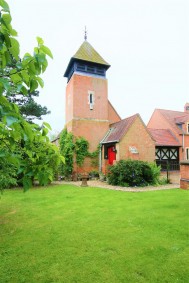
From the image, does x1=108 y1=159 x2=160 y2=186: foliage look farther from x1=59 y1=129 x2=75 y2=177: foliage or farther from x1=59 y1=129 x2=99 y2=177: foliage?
x1=59 y1=129 x2=75 y2=177: foliage

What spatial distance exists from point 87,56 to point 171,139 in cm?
1359

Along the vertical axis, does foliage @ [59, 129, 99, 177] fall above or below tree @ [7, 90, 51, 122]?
below

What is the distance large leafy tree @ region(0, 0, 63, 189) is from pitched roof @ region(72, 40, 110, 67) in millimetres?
19007

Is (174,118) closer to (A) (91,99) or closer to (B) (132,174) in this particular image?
(A) (91,99)

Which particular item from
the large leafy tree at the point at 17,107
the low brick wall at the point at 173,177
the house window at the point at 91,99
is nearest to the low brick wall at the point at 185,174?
the low brick wall at the point at 173,177

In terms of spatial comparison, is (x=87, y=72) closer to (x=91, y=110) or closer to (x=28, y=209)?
(x=91, y=110)

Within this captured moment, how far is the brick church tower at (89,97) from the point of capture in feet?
63.2

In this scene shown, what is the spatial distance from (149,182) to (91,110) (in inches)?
364

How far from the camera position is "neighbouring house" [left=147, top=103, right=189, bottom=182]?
859 inches

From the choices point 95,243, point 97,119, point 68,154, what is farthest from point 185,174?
point 97,119

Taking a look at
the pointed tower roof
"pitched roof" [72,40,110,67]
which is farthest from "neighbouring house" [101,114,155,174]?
"pitched roof" [72,40,110,67]

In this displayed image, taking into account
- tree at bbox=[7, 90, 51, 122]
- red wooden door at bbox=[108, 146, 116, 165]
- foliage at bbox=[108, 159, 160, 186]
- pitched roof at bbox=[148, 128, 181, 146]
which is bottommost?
foliage at bbox=[108, 159, 160, 186]

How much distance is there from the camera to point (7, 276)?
3.47 m

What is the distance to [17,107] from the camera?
5.96 feet
